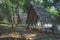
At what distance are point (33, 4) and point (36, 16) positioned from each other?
3.95 ft

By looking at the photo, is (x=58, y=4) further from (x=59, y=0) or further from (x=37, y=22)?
(x=37, y=22)

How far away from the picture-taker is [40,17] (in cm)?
1644

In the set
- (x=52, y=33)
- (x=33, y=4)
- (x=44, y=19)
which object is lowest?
(x=52, y=33)

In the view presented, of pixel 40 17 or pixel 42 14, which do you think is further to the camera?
pixel 42 14

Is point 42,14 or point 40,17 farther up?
point 42,14

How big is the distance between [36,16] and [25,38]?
465 cm

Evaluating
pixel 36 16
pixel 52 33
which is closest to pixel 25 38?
pixel 52 33

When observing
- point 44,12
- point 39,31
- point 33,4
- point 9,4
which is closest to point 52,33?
point 39,31

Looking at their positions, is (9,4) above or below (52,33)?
above

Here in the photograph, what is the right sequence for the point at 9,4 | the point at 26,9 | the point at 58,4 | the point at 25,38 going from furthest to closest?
the point at 26,9, the point at 9,4, the point at 58,4, the point at 25,38

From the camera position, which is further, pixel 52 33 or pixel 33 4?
pixel 33 4

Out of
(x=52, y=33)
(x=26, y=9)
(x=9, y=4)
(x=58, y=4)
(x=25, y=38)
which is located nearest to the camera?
(x=25, y=38)

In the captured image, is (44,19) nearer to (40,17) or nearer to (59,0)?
(40,17)

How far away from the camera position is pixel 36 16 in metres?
17.4
